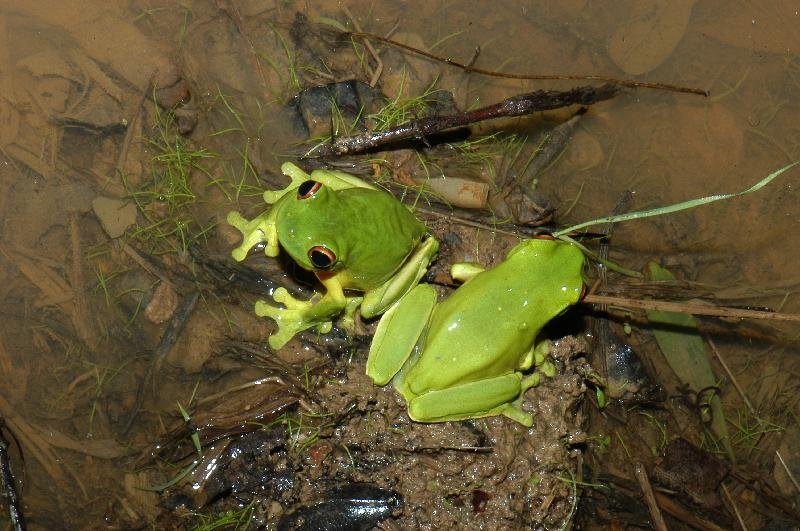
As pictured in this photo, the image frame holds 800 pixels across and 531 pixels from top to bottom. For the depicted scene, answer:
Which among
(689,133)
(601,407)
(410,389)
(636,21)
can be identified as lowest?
(601,407)

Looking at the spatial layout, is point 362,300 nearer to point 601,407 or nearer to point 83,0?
point 601,407

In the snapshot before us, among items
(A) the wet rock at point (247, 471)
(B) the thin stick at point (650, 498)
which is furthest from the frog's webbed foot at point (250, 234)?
(B) the thin stick at point (650, 498)

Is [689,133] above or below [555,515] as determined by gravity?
above

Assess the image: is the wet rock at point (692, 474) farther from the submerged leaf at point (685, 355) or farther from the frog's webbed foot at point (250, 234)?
the frog's webbed foot at point (250, 234)

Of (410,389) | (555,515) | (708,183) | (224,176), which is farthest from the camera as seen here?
(708,183)

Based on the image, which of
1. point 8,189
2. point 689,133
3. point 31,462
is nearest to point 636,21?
point 689,133

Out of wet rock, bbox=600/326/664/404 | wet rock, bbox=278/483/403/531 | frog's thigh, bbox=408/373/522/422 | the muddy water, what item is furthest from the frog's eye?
wet rock, bbox=600/326/664/404

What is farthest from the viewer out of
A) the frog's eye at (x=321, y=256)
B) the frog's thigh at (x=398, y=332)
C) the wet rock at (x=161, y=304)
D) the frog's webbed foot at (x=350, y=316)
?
the wet rock at (x=161, y=304)
